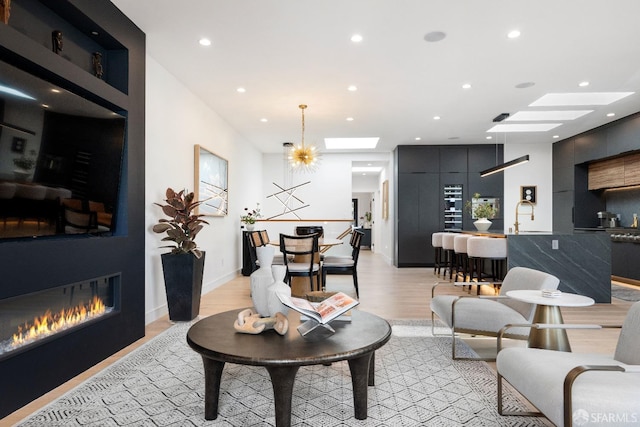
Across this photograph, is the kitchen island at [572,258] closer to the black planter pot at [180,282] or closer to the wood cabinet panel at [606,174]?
the wood cabinet panel at [606,174]

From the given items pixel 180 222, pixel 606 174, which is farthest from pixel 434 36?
pixel 606 174

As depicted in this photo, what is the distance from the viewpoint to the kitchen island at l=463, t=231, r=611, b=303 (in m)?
5.12

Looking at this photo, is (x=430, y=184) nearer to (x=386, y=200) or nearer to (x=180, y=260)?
(x=386, y=200)

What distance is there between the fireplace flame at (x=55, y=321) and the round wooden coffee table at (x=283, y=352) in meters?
1.05

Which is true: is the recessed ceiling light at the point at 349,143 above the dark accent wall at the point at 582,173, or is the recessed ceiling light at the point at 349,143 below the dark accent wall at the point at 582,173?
above

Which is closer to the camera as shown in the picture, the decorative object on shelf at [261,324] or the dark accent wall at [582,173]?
the decorative object on shelf at [261,324]

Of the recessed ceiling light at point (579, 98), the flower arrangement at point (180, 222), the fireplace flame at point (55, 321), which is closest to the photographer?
the fireplace flame at point (55, 321)

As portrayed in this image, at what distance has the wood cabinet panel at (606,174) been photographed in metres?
7.16

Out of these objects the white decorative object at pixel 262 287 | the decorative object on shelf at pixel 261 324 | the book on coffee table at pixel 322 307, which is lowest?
the decorative object on shelf at pixel 261 324

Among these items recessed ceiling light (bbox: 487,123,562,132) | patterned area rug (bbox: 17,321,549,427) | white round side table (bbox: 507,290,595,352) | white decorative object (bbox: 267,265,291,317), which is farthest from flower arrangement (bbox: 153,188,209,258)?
recessed ceiling light (bbox: 487,123,562,132)

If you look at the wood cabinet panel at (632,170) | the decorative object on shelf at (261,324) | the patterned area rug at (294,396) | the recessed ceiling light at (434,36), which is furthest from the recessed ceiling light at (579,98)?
the decorative object on shelf at (261,324)

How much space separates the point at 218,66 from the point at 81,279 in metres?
2.72

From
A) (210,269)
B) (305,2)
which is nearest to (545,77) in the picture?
(305,2)

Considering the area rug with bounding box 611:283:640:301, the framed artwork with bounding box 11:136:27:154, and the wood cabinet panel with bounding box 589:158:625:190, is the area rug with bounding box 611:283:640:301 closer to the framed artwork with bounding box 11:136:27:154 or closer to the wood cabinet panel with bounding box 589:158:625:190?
the wood cabinet panel with bounding box 589:158:625:190
